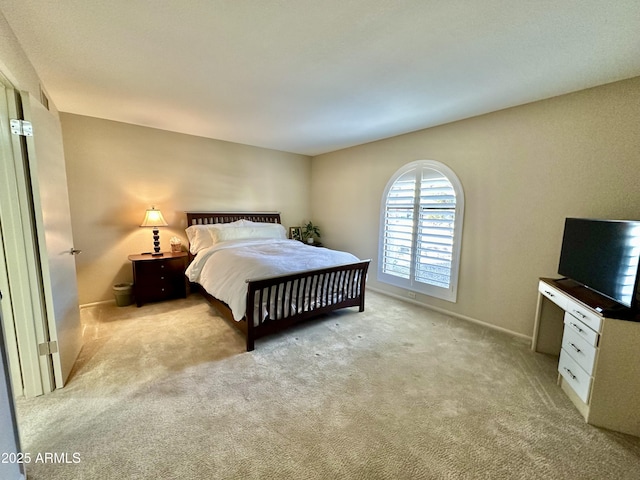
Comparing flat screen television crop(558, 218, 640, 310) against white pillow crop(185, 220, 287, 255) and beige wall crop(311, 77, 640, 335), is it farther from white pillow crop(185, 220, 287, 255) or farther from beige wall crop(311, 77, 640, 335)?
white pillow crop(185, 220, 287, 255)

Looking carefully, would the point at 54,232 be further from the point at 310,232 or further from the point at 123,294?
the point at 310,232

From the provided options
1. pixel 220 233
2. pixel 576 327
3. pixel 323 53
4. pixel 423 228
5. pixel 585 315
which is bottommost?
pixel 576 327

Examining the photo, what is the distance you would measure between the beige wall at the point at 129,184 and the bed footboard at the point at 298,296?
2.41m

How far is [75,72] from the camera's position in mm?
2264

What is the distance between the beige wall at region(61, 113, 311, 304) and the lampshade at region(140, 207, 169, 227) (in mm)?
324

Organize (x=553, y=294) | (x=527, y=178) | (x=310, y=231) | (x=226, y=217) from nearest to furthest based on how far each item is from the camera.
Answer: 1. (x=553, y=294)
2. (x=527, y=178)
3. (x=226, y=217)
4. (x=310, y=231)

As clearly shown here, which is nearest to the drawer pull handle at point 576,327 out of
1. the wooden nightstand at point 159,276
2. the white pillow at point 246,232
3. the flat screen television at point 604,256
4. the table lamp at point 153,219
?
the flat screen television at point 604,256

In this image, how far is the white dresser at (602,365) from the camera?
1.68 meters

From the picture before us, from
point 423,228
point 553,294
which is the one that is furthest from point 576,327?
point 423,228

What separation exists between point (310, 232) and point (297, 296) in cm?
273

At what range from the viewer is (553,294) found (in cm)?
235

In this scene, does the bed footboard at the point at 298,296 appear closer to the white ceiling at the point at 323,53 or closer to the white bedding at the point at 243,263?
the white bedding at the point at 243,263

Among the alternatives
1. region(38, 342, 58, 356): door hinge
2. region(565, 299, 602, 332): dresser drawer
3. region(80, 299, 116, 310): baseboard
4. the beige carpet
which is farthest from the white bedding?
region(565, 299, 602, 332): dresser drawer

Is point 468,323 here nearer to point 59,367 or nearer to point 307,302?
point 307,302
